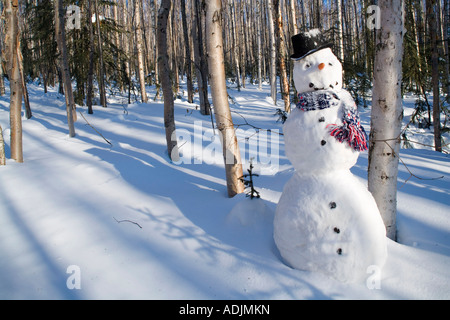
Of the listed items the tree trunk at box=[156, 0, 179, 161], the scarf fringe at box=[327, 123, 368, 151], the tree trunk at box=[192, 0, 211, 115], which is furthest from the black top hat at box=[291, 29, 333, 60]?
the tree trunk at box=[192, 0, 211, 115]

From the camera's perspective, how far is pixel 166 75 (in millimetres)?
6027

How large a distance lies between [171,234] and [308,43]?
7.72ft

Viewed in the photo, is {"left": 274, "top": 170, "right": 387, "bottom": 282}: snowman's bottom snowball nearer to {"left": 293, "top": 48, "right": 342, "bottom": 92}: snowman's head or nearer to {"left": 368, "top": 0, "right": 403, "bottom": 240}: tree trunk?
{"left": 368, "top": 0, "right": 403, "bottom": 240}: tree trunk

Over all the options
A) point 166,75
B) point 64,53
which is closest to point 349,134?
point 166,75

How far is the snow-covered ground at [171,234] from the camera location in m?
2.46

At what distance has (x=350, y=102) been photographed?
256cm

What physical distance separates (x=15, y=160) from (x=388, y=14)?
6592 millimetres

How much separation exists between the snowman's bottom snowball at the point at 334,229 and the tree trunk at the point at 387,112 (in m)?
0.66

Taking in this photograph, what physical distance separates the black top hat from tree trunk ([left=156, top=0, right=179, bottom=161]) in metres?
3.78

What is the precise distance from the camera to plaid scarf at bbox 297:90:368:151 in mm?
2439

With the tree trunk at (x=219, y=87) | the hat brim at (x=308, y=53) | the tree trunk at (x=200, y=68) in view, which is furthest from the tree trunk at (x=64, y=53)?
the hat brim at (x=308, y=53)

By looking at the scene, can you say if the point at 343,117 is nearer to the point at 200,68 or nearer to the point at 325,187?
the point at 325,187

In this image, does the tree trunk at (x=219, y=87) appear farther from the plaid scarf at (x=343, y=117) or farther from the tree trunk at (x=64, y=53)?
the tree trunk at (x=64, y=53)

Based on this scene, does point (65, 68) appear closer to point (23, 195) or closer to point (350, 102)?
point (23, 195)
